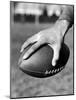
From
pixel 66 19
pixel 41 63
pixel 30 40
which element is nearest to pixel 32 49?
pixel 30 40

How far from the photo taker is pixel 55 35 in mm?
6391

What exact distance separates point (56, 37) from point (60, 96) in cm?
112

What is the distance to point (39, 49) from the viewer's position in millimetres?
6223

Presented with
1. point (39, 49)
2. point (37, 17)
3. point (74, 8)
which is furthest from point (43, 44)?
point (74, 8)

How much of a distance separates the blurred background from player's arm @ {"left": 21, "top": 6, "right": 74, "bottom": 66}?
0.08 metres

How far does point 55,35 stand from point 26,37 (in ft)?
1.89

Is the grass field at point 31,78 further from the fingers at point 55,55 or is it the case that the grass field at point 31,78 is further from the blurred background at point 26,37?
the fingers at point 55,55

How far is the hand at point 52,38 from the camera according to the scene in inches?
244

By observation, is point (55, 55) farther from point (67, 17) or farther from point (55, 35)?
point (67, 17)

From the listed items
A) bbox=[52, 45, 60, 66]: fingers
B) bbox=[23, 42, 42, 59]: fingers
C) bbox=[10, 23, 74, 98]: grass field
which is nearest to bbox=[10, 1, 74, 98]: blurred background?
bbox=[10, 23, 74, 98]: grass field

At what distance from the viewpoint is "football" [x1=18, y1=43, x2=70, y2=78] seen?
6.12 m

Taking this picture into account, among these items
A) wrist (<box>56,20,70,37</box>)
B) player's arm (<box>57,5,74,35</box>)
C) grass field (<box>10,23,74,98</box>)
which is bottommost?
grass field (<box>10,23,74,98</box>)

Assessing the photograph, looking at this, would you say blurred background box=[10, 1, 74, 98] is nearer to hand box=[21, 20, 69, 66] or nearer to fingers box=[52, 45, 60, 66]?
hand box=[21, 20, 69, 66]

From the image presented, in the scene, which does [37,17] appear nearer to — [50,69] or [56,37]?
[56,37]
